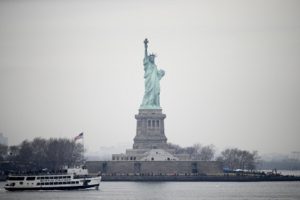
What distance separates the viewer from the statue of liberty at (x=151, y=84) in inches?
5027

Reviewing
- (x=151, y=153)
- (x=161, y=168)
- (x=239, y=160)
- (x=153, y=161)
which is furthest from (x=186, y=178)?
(x=239, y=160)

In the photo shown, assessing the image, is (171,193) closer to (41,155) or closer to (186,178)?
(186,178)

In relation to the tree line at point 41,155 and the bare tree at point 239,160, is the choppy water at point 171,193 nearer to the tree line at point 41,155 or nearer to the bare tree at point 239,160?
the tree line at point 41,155

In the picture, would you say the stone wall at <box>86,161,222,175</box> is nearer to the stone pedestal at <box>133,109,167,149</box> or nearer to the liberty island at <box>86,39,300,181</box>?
the liberty island at <box>86,39,300,181</box>

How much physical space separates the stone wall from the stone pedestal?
3516mm

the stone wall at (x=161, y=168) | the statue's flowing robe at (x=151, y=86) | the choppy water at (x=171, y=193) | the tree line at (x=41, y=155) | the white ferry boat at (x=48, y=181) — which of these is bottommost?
the choppy water at (x=171, y=193)

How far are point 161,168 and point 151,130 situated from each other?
586cm

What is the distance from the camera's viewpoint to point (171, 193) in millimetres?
92562

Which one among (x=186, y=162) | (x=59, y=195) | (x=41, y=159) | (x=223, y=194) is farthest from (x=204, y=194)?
(x=41, y=159)

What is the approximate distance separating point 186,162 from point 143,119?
8.37m

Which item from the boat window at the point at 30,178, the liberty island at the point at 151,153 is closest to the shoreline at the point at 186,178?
the liberty island at the point at 151,153

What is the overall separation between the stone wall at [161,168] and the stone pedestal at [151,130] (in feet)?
11.5

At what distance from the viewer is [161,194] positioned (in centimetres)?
9050

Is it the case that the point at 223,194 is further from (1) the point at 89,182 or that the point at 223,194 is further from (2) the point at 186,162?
(2) the point at 186,162
